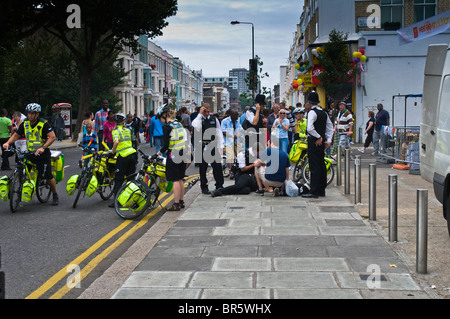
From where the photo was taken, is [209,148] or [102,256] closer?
[102,256]

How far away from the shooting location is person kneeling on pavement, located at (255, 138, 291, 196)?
11250 mm

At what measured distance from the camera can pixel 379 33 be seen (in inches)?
1180

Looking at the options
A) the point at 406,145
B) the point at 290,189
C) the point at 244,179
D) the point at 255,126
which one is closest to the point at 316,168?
the point at 290,189

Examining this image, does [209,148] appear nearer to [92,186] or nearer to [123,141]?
[123,141]

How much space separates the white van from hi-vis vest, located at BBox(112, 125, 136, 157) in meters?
4.94

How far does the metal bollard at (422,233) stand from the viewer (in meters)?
5.84

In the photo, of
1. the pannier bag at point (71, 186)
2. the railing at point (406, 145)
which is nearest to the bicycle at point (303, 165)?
the railing at point (406, 145)

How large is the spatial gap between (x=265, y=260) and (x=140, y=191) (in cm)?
358

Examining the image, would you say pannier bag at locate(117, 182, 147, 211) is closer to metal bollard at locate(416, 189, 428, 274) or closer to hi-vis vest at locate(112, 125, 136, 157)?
hi-vis vest at locate(112, 125, 136, 157)

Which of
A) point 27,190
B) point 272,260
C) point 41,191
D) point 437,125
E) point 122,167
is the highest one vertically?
point 437,125

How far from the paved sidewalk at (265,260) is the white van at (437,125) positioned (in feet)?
3.43

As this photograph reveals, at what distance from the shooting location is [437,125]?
8.00m

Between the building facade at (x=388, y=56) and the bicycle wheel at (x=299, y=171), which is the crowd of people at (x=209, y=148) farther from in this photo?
the building facade at (x=388, y=56)
